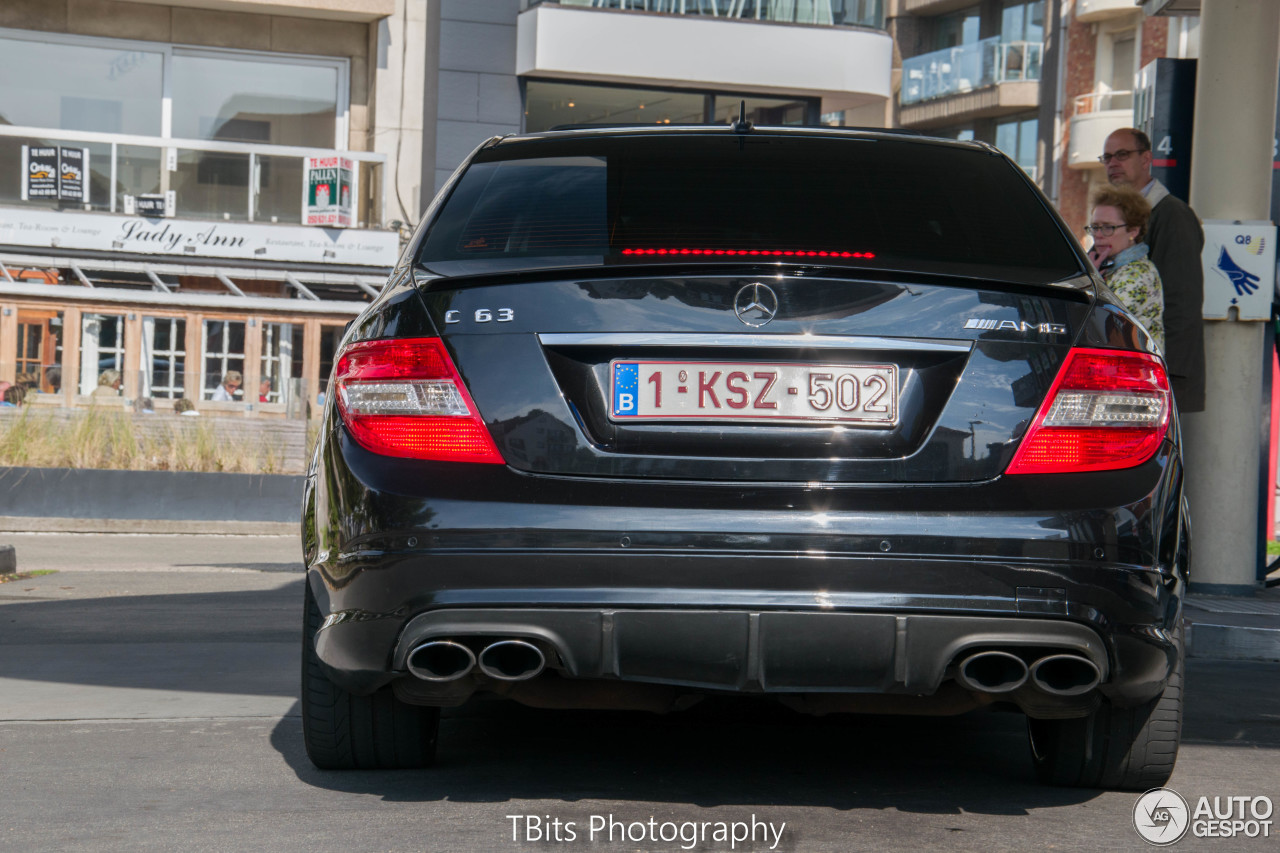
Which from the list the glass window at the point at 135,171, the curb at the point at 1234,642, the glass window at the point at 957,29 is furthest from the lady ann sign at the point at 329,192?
the glass window at the point at 957,29

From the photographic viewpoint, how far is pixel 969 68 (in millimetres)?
51344

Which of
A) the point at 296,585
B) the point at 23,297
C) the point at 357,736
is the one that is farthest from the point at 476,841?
the point at 23,297

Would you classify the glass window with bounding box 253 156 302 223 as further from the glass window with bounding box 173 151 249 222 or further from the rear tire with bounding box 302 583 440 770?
the rear tire with bounding box 302 583 440 770

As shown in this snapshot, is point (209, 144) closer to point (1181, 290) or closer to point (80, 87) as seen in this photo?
point (80, 87)

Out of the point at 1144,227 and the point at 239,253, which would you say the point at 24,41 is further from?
the point at 1144,227

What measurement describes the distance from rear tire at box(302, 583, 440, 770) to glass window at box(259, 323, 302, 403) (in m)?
13.8

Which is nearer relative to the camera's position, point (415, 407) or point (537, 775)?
point (415, 407)

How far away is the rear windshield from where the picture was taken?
373 cm

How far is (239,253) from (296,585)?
20.5 meters

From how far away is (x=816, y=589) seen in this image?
134 inches

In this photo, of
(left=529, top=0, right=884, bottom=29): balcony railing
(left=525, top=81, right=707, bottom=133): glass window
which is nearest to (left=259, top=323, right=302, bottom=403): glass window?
(left=525, top=81, right=707, bottom=133): glass window

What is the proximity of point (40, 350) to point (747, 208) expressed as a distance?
1926cm

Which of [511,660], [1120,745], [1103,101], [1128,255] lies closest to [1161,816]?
[1120,745]

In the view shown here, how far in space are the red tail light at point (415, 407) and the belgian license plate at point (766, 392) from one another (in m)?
0.33
